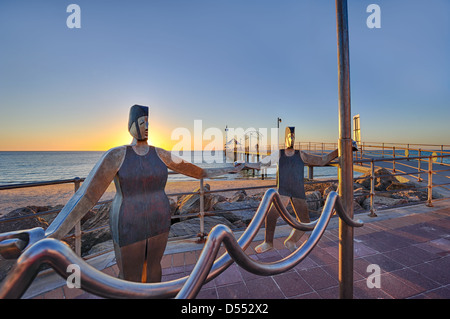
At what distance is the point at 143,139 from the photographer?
4.82ft

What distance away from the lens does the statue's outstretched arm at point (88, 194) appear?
1068mm

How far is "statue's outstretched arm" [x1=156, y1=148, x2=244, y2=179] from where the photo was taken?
5.27 feet

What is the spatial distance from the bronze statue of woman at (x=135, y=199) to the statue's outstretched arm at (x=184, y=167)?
2.4 inches

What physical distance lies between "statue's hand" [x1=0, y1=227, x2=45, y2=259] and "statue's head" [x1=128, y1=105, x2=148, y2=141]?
0.77 m

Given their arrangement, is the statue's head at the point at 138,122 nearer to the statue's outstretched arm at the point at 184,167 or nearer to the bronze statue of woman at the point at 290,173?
the statue's outstretched arm at the point at 184,167

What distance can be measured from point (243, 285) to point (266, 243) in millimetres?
684

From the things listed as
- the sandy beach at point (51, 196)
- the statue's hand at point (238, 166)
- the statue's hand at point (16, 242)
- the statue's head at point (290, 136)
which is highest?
the statue's head at point (290, 136)

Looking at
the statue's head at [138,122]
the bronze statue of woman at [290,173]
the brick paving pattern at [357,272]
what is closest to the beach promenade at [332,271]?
the brick paving pattern at [357,272]

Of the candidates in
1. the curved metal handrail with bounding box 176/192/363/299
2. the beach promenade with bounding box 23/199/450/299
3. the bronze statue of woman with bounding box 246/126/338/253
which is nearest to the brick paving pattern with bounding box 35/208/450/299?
the beach promenade with bounding box 23/199/450/299

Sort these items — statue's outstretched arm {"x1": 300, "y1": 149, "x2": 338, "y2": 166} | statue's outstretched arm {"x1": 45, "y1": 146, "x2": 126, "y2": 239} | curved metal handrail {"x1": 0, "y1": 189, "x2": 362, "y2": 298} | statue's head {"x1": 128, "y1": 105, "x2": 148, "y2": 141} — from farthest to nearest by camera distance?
1. statue's outstretched arm {"x1": 300, "y1": 149, "x2": 338, "y2": 166}
2. statue's head {"x1": 128, "y1": 105, "x2": 148, "y2": 141}
3. statue's outstretched arm {"x1": 45, "y1": 146, "x2": 126, "y2": 239}
4. curved metal handrail {"x1": 0, "y1": 189, "x2": 362, "y2": 298}

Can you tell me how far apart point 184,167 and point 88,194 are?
2.40 ft

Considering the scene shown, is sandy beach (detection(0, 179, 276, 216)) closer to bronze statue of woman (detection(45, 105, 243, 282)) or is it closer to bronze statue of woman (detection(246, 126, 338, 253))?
bronze statue of woman (detection(246, 126, 338, 253))
